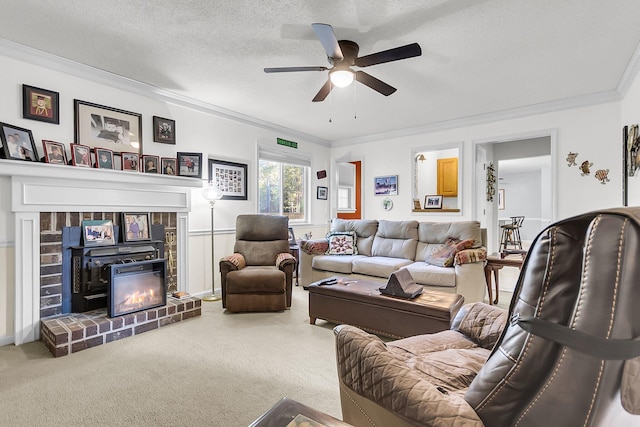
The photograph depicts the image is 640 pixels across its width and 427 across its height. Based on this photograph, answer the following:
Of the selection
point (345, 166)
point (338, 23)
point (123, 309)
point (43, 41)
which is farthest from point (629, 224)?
point (345, 166)

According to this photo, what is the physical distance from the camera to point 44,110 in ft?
9.67

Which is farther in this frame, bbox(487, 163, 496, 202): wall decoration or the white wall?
bbox(487, 163, 496, 202): wall decoration

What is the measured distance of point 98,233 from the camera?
3.17 meters

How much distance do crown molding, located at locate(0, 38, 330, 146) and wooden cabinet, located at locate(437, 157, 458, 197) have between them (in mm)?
3152

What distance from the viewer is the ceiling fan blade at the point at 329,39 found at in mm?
2074

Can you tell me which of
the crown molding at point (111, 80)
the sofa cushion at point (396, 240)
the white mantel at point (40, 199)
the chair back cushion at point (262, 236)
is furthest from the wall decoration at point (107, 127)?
the sofa cushion at point (396, 240)

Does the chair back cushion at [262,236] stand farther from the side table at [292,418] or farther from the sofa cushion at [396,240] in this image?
the side table at [292,418]

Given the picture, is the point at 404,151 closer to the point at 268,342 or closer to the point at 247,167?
the point at 247,167

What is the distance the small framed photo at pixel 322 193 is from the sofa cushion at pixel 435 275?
281 cm

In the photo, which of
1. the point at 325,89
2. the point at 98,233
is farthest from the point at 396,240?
the point at 98,233

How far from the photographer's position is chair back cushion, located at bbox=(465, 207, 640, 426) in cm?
64

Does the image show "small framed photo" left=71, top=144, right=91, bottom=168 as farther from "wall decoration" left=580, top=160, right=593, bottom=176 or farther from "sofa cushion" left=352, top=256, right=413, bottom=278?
"wall decoration" left=580, top=160, right=593, bottom=176

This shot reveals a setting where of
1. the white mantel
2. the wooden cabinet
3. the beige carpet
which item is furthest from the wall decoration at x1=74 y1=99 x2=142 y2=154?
the wooden cabinet

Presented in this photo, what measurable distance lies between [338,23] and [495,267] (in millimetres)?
3066
